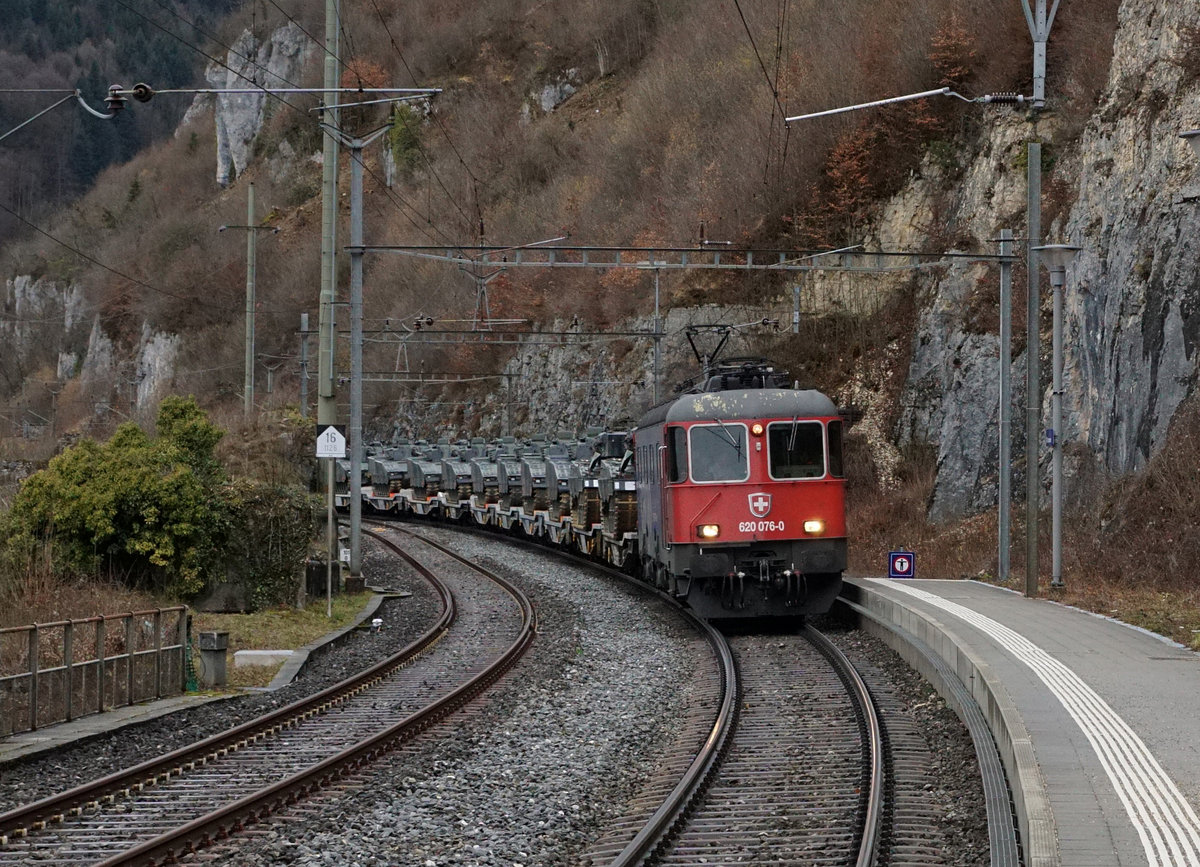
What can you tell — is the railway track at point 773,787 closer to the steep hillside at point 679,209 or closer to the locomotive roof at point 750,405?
the locomotive roof at point 750,405

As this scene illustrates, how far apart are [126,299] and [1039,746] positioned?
10184 cm

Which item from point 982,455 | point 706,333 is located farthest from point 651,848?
point 706,333

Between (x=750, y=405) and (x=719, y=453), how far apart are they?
2.58ft

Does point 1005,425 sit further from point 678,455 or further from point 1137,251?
point 678,455

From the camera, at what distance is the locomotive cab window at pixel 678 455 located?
19141mm

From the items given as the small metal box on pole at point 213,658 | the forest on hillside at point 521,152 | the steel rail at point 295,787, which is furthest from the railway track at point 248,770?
the forest on hillside at point 521,152

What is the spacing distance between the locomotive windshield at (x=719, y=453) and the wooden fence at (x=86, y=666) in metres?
7.25

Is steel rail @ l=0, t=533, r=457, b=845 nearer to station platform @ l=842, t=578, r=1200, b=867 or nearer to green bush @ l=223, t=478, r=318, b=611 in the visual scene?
green bush @ l=223, t=478, r=318, b=611

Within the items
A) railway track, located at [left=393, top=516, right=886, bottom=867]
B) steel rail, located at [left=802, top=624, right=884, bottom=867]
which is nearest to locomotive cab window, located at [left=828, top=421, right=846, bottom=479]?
steel rail, located at [left=802, top=624, right=884, bottom=867]

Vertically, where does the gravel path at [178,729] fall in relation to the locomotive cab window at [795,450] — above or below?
below

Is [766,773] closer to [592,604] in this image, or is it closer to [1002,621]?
[1002,621]

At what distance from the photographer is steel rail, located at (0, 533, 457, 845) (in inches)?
343

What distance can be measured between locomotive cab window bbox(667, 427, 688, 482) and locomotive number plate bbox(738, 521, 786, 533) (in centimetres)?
100

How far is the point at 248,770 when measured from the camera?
10.6 m
